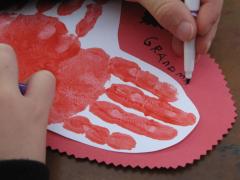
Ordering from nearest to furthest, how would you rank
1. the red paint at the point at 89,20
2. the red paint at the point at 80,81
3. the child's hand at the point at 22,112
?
the child's hand at the point at 22,112 < the red paint at the point at 80,81 < the red paint at the point at 89,20

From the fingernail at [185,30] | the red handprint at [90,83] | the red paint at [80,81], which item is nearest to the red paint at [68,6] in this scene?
the red handprint at [90,83]

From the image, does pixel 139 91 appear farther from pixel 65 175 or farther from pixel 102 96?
pixel 65 175

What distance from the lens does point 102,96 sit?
0.66 metres

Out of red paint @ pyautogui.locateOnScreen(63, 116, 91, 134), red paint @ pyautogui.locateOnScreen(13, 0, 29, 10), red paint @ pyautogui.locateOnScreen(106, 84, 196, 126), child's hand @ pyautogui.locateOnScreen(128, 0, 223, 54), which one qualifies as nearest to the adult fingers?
child's hand @ pyautogui.locateOnScreen(128, 0, 223, 54)

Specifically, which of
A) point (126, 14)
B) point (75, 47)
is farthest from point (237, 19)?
point (75, 47)

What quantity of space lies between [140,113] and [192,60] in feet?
0.44

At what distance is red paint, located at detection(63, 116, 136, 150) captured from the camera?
23.9 inches

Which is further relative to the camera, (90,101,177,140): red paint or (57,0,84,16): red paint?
(57,0,84,16): red paint

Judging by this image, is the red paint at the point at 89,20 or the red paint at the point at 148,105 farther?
the red paint at the point at 89,20

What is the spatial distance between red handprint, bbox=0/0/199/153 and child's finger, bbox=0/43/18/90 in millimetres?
69

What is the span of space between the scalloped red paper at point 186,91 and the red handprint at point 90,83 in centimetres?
2

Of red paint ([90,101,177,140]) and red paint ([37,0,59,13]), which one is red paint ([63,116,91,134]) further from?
red paint ([37,0,59,13])

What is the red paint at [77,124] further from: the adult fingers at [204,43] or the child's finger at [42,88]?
the adult fingers at [204,43]

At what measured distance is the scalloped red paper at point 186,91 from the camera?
0.60 m
